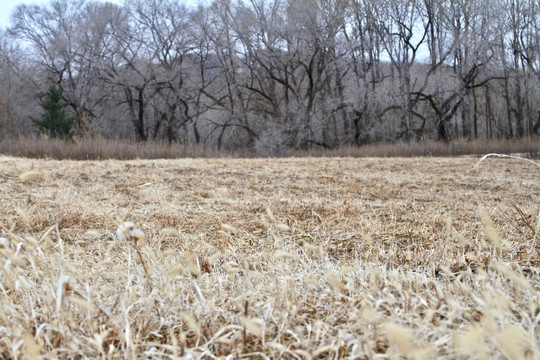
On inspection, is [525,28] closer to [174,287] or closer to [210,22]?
[210,22]

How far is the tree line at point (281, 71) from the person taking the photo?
21922 mm

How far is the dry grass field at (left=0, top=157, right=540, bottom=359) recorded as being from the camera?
1215 millimetres

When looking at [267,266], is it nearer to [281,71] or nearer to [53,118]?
[281,71]

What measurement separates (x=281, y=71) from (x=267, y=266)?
25028 mm

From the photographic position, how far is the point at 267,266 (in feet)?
6.88

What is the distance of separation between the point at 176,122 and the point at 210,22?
26.3 ft

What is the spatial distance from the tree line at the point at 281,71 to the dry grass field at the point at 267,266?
48.5ft

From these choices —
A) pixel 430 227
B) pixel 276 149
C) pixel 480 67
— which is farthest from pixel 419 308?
pixel 480 67

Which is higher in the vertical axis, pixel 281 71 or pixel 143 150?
pixel 281 71

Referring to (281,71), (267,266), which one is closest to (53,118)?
(281,71)

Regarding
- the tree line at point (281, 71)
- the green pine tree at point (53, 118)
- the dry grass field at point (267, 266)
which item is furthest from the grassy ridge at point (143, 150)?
the green pine tree at point (53, 118)

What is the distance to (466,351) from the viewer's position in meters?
0.81

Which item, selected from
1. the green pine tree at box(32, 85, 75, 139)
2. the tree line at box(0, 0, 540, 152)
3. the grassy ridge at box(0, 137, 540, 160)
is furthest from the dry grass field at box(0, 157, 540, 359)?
the green pine tree at box(32, 85, 75, 139)

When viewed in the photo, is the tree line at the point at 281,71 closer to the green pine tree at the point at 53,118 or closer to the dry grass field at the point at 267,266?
the green pine tree at the point at 53,118
